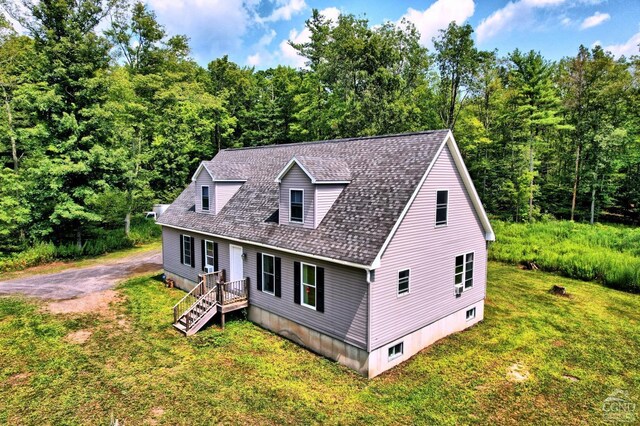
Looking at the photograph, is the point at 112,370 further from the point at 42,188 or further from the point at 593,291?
the point at 593,291

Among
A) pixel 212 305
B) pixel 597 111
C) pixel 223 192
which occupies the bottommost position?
pixel 212 305

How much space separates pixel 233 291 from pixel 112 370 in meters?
5.16

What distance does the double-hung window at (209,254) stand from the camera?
16831 millimetres

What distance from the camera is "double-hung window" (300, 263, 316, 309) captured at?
473 inches

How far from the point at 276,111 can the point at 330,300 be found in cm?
3509

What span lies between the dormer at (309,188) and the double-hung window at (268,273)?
154 centimetres

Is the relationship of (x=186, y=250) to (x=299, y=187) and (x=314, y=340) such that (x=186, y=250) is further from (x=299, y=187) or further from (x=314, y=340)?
(x=314, y=340)

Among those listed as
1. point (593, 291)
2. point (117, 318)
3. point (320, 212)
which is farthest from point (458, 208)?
point (117, 318)

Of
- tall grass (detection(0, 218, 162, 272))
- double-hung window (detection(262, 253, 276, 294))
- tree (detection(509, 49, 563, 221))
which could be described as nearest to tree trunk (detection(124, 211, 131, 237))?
tall grass (detection(0, 218, 162, 272))

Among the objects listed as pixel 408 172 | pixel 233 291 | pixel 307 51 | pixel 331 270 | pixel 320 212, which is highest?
pixel 307 51

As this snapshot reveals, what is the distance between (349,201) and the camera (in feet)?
41.3

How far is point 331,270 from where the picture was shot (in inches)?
445

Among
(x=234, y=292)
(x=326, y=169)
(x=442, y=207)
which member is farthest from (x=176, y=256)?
(x=442, y=207)
